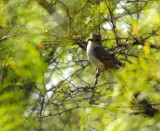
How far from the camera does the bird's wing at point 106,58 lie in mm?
4953

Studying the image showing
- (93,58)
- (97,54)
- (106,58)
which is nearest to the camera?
(106,58)

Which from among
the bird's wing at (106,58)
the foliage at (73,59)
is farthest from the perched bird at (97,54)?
the foliage at (73,59)

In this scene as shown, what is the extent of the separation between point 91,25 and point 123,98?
3.06m

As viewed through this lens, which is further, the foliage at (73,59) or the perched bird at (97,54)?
the perched bird at (97,54)

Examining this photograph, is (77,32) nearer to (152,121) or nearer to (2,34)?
(2,34)

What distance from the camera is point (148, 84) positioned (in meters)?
2.01

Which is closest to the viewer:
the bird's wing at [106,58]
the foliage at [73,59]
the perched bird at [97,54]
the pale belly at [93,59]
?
the foliage at [73,59]

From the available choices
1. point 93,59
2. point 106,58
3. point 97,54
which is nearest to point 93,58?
point 93,59

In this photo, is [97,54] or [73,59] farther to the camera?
[97,54]

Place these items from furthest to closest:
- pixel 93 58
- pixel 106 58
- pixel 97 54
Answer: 1. pixel 97 54
2. pixel 93 58
3. pixel 106 58

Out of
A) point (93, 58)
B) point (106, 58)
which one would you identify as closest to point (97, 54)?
point (93, 58)

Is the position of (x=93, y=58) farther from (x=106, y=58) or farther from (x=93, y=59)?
(x=106, y=58)

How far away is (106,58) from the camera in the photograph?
579cm

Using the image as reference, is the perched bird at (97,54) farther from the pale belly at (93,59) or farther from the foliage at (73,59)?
the foliage at (73,59)
